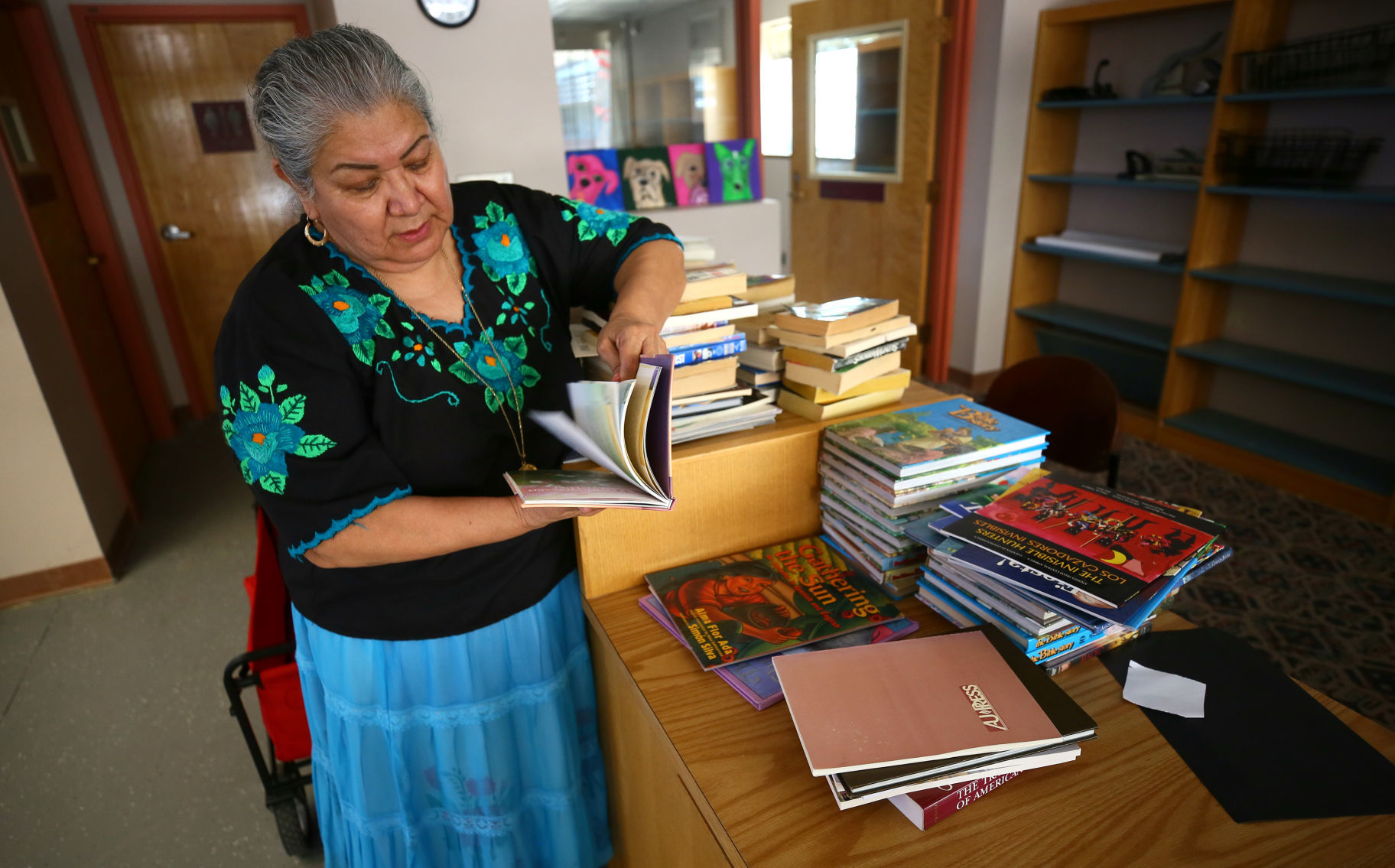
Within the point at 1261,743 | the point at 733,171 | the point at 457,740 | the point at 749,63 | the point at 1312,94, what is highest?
the point at 749,63

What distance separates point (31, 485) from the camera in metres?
2.75

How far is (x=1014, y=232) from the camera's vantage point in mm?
4246

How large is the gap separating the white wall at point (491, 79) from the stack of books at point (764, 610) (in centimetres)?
213

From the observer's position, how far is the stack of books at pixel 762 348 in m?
1.41

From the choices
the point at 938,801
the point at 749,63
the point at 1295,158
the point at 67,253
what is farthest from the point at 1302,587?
the point at 67,253

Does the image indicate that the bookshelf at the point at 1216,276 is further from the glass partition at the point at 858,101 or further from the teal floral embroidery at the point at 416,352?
the teal floral embroidery at the point at 416,352

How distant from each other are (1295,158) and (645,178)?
2532 mm

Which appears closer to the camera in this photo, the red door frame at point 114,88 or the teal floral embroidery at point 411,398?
the teal floral embroidery at point 411,398

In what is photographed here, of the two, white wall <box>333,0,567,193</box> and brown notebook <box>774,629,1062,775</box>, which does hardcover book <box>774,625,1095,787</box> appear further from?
white wall <box>333,0,567,193</box>

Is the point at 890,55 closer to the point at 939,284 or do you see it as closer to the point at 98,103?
the point at 939,284

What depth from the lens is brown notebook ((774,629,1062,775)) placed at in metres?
0.83

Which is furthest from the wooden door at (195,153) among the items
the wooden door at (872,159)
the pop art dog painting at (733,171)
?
the wooden door at (872,159)

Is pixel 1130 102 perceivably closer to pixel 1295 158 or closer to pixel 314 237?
pixel 1295 158

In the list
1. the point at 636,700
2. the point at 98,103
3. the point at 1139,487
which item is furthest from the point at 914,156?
the point at 98,103
